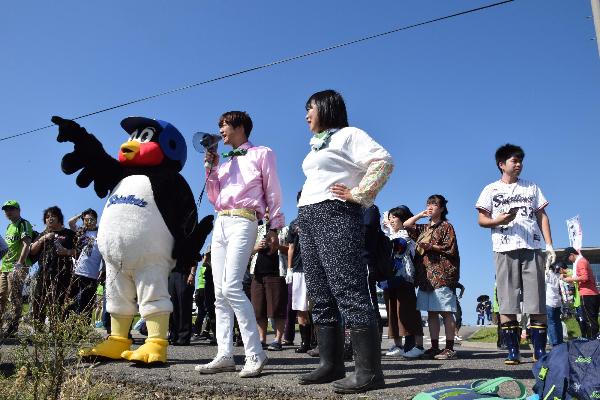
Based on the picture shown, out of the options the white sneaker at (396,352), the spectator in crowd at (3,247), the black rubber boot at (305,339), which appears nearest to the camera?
the white sneaker at (396,352)

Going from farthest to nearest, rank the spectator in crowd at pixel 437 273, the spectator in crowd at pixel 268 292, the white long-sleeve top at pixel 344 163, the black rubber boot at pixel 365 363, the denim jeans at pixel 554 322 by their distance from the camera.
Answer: the denim jeans at pixel 554 322
the spectator in crowd at pixel 268 292
the spectator in crowd at pixel 437 273
the white long-sleeve top at pixel 344 163
the black rubber boot at pixel 365 363

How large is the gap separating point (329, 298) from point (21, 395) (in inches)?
74.0

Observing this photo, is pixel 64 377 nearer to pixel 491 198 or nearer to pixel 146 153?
pixel 146 153

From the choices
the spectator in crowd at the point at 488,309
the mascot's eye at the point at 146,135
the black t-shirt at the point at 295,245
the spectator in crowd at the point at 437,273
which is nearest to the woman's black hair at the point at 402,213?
the spectator in crowd at the point at 437,273

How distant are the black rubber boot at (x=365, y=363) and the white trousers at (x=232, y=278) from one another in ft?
3.18

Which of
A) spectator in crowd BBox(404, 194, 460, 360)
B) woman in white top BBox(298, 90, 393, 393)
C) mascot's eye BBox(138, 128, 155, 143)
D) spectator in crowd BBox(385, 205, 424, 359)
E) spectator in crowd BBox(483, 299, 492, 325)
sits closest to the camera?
woman in white top BBox(298, 90, 393, 393)

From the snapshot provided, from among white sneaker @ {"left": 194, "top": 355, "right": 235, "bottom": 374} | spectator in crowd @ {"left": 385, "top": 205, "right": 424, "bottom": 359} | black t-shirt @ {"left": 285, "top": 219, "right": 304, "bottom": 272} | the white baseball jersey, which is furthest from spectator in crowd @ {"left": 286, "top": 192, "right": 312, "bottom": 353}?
white sneaker @ {"left": 194, "top": 355, "right": 235, "bottom": 374}

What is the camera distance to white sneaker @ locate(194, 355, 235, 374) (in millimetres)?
Answer: 4048

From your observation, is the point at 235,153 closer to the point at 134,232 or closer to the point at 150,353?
the point at 134,232

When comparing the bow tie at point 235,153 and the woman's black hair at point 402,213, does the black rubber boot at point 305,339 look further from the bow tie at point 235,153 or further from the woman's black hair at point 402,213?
the bow tie at point 235,153

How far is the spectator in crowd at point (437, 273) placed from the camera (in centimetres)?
580

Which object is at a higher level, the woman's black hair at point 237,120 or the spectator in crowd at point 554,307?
the woman's black hair at point 237,120

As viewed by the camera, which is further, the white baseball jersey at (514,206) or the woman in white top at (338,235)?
the white baseball jersey at (514,206)

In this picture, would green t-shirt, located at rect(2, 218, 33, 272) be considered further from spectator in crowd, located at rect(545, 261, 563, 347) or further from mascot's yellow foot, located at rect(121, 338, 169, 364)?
spectator in crowd, located at rect(545, 261, 563, 347)
